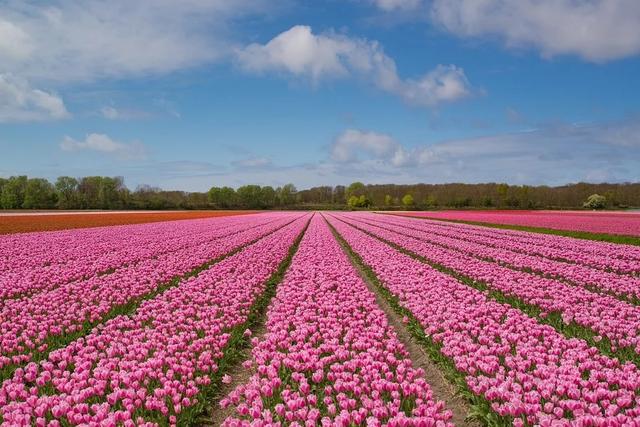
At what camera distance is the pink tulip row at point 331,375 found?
14.7 feet

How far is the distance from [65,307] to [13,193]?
5318 inches

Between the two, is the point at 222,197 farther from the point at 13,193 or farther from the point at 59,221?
the point at 59,221

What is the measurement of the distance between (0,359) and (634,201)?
16113 cm

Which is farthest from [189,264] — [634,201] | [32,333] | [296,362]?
[634,201]

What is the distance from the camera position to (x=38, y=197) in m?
120

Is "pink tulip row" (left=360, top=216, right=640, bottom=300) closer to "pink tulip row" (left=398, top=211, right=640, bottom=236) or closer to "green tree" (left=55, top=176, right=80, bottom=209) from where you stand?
"pink tulip row" (left=398, top=211, right=640, bottom=236)

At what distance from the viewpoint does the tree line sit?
122m

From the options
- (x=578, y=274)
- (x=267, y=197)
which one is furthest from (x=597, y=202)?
(x=578, y=274)

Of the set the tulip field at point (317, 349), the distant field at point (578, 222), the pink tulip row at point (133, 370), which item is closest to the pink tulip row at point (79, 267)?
the tulip field at point (317, 349)

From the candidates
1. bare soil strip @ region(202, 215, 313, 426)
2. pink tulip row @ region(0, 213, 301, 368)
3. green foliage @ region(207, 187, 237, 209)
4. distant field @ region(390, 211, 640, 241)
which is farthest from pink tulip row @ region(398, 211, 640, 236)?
green foliage @ region(207, 187, 237, 209)

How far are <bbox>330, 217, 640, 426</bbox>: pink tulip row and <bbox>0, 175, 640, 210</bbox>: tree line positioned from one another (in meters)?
124

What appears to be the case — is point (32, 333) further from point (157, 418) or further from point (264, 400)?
point (264, 400)

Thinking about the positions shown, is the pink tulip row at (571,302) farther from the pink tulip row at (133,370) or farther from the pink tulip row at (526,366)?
the pink tulip row at (133,370)

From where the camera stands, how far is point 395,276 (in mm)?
12664
